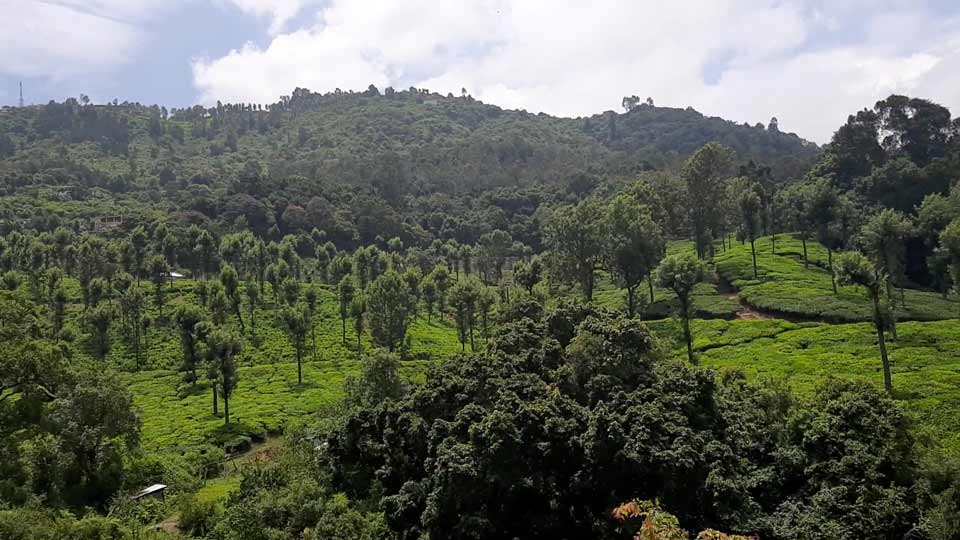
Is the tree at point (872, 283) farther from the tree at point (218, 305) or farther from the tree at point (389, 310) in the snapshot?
the tree at point (218, 305)

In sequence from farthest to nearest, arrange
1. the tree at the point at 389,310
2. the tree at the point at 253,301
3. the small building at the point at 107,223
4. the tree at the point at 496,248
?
the small building at the point at 107,223 → the tree at the point at 496,248 → the tree at the point at 253,301 → the tree at the point at 389,310

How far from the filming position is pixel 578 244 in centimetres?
5428

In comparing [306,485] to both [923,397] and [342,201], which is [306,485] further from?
[342,201]

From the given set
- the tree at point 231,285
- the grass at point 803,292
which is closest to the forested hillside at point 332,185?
the tree at point 231,285

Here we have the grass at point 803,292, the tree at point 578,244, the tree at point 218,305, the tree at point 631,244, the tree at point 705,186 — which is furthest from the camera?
the tree at point 705,186

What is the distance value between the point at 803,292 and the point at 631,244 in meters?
14.5

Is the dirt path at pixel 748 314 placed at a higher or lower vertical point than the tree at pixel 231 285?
lower

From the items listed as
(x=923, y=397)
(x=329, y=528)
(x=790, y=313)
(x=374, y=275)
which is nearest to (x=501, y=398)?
(x=329, y=528)

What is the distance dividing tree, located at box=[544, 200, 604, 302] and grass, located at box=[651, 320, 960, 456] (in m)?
8.45

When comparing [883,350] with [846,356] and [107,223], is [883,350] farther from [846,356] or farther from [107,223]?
[107,223]

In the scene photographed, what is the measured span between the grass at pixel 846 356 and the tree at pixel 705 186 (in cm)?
2247

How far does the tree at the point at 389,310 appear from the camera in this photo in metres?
58.1

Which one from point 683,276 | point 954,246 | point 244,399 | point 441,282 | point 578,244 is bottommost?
point 244,399

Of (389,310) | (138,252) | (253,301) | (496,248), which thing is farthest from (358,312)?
(138,252)
